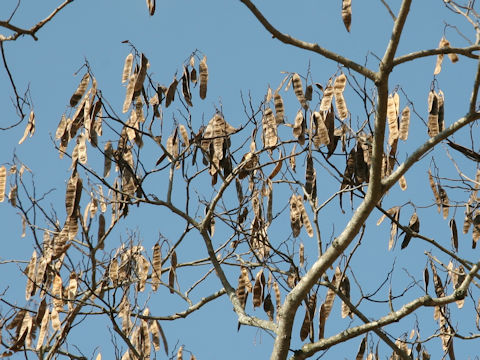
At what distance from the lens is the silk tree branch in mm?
4152

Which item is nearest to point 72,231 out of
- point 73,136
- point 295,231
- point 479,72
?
point 73,136

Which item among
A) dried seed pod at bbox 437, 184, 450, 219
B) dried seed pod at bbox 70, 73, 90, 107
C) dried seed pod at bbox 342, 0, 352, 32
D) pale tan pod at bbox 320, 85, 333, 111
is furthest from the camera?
dried seed pod at bbox 437, 184, 450, 219

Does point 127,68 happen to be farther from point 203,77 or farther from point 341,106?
point 341,106

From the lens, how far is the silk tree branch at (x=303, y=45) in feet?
13.6

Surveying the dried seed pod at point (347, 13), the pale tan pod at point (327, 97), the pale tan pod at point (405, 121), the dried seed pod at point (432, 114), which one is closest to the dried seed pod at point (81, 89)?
the pale tan pod at point (327, 97)

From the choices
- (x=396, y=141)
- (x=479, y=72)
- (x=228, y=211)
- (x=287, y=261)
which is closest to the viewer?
(x=479, y=72)

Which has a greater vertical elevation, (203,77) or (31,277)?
(203,77)

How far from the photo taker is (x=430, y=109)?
5.40 m

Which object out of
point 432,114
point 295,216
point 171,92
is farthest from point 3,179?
point 432,114

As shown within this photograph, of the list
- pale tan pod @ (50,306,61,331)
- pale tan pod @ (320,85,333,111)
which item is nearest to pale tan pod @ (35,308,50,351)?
pale tan pod @ (50,306,61,331)

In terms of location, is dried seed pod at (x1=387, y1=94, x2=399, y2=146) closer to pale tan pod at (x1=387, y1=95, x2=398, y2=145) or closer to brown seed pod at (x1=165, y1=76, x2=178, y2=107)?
pale tan pod at (x1=387, y1=95, x2=398, y2=145)

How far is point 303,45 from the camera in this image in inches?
168

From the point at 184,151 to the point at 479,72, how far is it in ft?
7.60

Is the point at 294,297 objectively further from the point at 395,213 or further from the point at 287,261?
the point at 395,213
